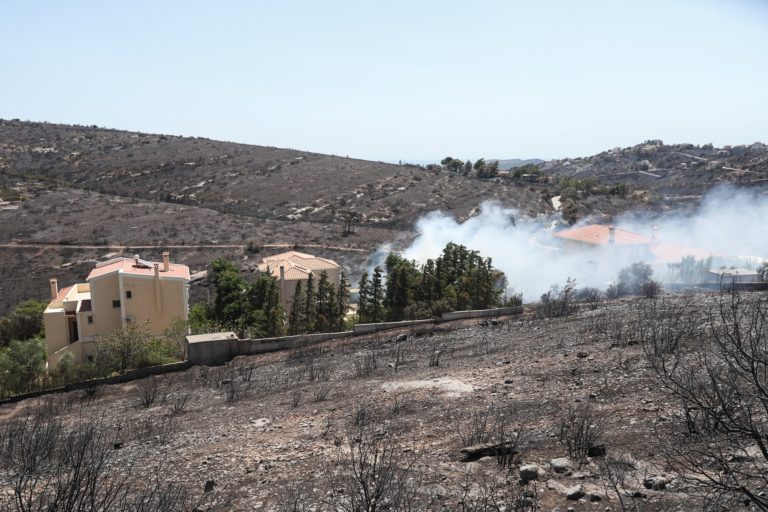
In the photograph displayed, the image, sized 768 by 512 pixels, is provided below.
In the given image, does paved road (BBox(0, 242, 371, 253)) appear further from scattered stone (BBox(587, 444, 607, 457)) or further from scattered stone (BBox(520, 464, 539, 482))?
scattered stone (BBox(520, 464, 539, 482))

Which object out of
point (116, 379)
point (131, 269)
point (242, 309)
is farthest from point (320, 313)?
point (131, 269)

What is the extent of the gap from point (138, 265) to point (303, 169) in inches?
1853

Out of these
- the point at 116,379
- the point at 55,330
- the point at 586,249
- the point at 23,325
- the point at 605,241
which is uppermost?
the point at 605,241

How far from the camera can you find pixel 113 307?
25656 millimetres

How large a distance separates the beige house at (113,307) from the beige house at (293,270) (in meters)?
4.90

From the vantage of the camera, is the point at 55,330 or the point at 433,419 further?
the point at 55,330

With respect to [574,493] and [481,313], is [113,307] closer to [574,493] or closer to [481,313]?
[481,313]

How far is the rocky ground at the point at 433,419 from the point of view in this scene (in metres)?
7.73

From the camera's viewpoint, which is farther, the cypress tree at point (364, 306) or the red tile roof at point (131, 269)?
the red tile roof at point (131, 269)

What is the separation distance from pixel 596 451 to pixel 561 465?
2.29 feet

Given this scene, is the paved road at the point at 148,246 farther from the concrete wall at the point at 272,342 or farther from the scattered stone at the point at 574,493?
the scattered stone at the point at 574,493

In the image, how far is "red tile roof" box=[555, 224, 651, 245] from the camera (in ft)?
119

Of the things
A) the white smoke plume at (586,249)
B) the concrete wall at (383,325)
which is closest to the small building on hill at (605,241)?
the white smoke plume at (586,249)

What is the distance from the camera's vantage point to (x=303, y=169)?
239 ft
